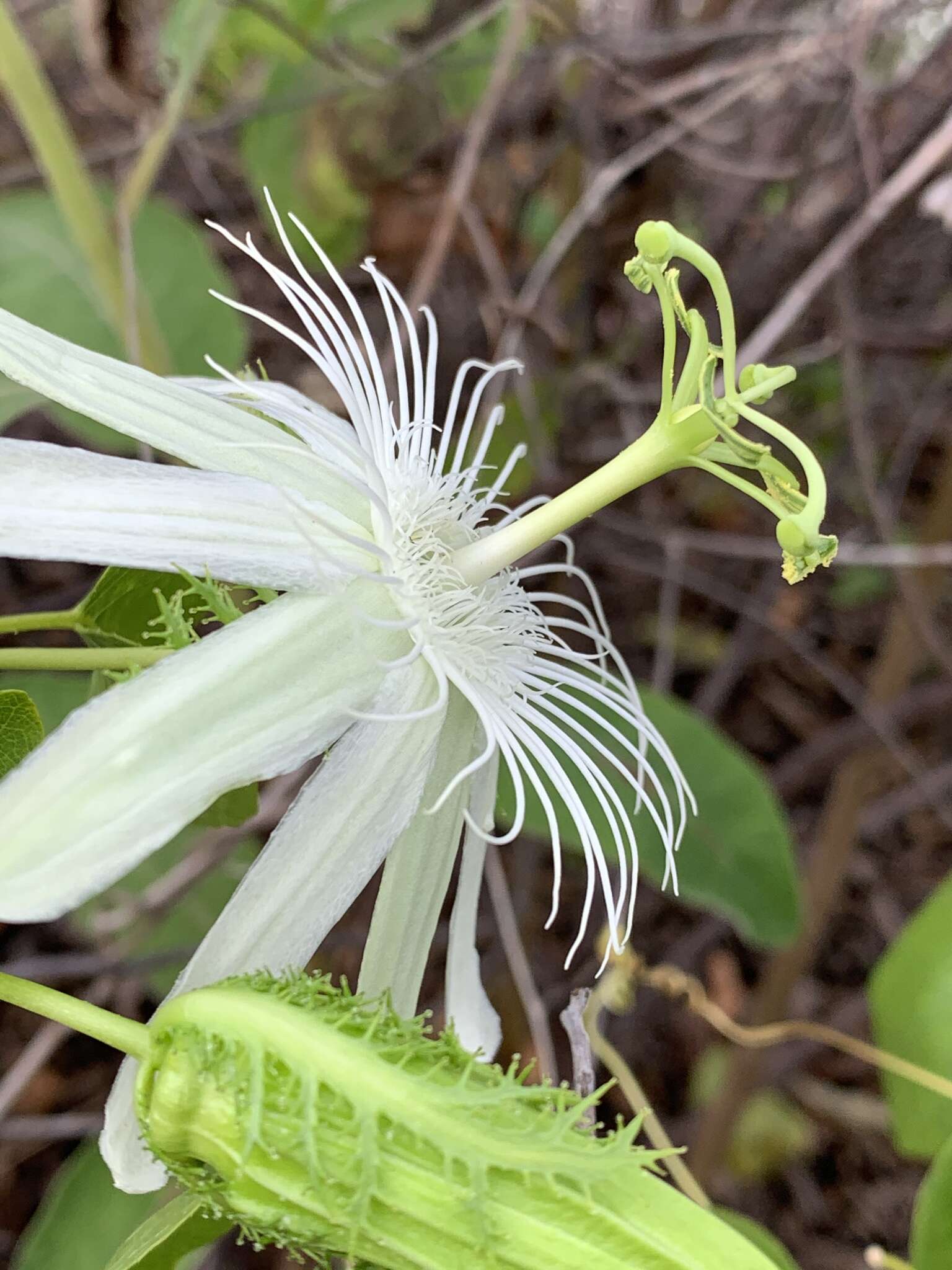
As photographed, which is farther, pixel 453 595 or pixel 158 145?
pixel 158 145

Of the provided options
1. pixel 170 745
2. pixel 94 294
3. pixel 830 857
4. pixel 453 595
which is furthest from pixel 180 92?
pixel 830 857

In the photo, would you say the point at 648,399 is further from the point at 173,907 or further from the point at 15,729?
the point at 15,729

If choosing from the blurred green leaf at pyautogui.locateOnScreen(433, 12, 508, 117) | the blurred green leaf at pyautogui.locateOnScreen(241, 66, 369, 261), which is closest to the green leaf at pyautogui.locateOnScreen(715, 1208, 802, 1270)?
the blurred green leaf at pyautogui.locateOnScreen(241, 66, 369, 261)

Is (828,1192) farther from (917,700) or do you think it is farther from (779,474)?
(779,474)

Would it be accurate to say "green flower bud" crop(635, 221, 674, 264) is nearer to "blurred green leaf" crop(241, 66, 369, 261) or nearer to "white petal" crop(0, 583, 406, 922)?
"white petal" crop(0, 583, 406, 922)

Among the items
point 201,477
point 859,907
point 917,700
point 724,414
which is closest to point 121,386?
point 201,477

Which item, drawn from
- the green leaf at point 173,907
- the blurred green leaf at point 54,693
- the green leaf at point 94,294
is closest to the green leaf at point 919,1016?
the green leaf at point 173,907
